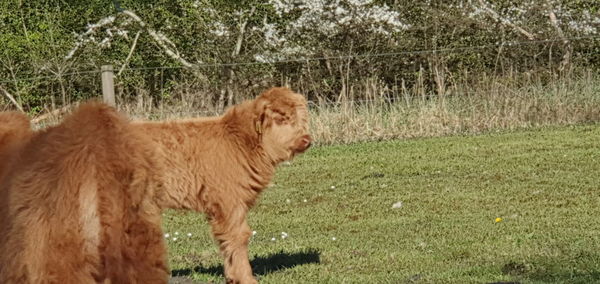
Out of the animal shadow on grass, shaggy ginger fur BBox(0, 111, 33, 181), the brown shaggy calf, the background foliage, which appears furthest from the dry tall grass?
the brown shaggy calf

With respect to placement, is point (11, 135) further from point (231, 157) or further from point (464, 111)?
point (464, 111)

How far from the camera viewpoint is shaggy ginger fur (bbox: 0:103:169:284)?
191cm

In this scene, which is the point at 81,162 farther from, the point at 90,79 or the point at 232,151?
the point at 90,79

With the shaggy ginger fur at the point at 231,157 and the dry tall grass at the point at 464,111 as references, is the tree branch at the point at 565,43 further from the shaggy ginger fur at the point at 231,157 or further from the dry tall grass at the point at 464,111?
the shaggy ginger fur at the point at 231,157

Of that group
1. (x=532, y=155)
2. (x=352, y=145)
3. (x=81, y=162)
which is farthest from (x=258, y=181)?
(x=352, y=145)

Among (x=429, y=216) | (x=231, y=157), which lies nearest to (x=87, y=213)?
(x=231, y=157)

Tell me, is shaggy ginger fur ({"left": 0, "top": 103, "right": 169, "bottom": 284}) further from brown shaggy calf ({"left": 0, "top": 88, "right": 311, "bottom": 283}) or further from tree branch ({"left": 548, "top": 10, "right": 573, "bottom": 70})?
tree branch ({"left": 548, "top": 10, "right": 573, "bottom": 70})

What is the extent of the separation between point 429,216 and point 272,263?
2.46 meters

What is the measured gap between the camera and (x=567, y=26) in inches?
808

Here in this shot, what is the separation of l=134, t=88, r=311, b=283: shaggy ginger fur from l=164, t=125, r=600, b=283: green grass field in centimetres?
49

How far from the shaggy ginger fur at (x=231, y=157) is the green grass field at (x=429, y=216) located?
0.49 meters

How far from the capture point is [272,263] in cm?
814

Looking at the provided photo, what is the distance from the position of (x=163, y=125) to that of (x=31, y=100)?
498 inches

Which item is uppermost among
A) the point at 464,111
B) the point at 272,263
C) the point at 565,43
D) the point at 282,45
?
the point at 565,43
